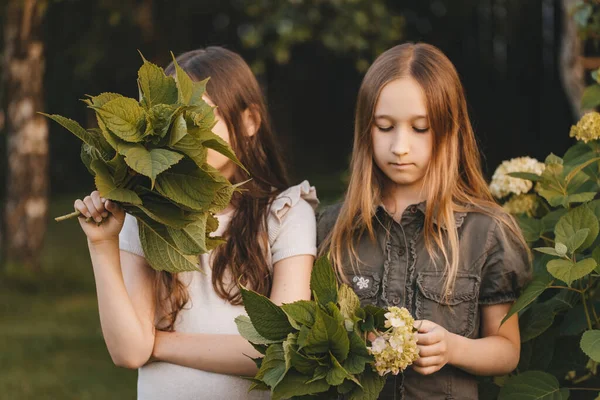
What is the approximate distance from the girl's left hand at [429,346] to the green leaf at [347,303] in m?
0.15

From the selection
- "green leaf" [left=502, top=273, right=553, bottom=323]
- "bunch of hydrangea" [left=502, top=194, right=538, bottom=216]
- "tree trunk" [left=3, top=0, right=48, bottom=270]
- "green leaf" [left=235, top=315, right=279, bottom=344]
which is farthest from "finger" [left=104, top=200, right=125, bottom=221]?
"tree trunk" [left=3, top=0, right=48, bottom=270]

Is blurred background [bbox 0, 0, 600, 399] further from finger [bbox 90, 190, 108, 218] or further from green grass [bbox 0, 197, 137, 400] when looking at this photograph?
finger [bbox 90, 190, 108, 218]

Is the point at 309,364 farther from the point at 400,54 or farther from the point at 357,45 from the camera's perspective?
the point at 357,45

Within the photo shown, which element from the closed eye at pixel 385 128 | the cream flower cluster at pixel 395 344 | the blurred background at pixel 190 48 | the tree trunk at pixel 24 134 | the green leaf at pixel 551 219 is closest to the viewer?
the cream flower cluster at pixel 395 344

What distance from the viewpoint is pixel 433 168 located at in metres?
2.39

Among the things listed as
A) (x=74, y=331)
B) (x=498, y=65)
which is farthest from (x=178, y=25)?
(x=74, y=331)

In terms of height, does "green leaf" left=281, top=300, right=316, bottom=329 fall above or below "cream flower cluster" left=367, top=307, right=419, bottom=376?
above

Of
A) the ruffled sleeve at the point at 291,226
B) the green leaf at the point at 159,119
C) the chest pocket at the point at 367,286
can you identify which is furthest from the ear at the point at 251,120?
the green leaf at the point at 159,119

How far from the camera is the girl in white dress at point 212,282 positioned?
2.22 metres

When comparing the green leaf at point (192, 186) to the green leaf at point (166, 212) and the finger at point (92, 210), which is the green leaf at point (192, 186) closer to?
the green leaf at point (166, 212)

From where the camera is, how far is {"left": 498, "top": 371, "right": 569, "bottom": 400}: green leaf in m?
2.36

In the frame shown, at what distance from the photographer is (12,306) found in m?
8.12

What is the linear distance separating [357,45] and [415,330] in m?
5.53

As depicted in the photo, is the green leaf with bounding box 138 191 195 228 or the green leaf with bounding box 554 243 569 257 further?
the green leaf with bounding box 554 243 569 257
